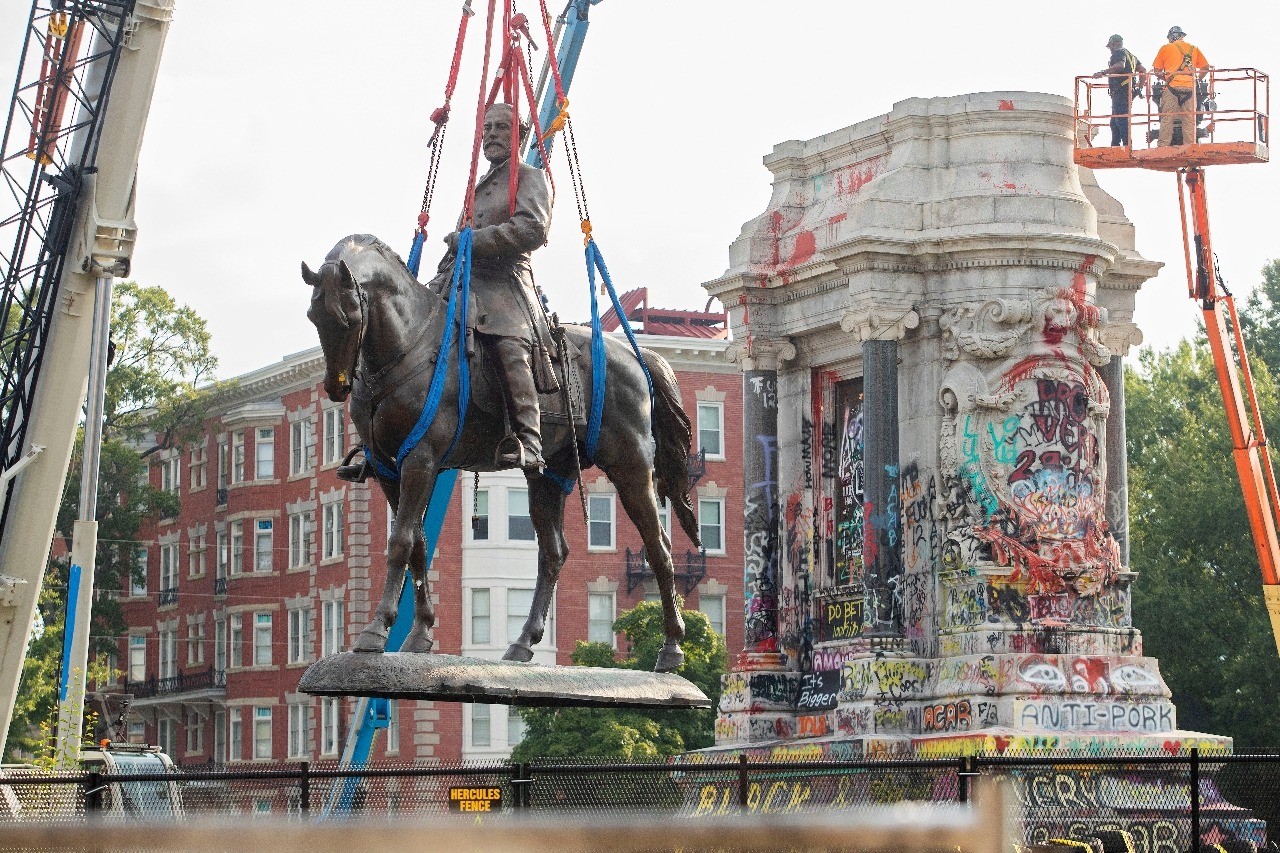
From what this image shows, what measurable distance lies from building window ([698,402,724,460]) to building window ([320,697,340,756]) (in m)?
13.4

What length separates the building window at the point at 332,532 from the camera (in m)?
67.2

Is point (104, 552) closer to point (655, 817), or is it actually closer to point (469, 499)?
point (469, 499)

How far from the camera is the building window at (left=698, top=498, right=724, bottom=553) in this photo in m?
66.0

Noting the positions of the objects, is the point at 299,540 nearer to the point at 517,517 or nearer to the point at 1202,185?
the point at 517,517

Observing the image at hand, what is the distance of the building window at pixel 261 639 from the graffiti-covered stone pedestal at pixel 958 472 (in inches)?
1289

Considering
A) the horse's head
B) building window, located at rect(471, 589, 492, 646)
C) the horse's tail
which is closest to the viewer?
the horse's head

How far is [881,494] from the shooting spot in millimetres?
37219

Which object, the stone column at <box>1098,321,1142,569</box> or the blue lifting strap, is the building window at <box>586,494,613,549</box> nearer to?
the stone column at <box>1098,321,1142,569</box>

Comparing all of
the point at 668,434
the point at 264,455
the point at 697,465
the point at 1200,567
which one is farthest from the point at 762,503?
the point at 264,455

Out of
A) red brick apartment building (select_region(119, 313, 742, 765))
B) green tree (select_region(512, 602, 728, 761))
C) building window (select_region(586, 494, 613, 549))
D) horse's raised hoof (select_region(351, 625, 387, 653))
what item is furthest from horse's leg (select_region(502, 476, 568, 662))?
building window (select_region(586, 494, 613, 549))

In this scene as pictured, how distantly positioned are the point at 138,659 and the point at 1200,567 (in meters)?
39.1

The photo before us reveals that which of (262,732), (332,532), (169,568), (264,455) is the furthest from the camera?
(169,568)

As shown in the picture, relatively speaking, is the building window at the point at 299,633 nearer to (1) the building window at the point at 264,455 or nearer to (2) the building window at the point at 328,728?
(2) the building window at the point at 328,728

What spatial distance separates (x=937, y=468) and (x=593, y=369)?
2245 centimetres
